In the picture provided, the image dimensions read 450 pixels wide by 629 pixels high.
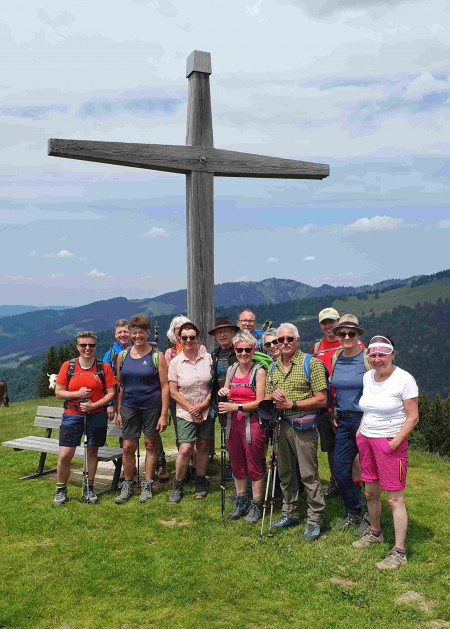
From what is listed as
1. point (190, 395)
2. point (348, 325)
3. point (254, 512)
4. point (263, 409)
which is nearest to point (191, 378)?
point (190, 395)

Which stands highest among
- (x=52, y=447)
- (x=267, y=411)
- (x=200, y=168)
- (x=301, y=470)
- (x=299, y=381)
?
(x=200, y=168)

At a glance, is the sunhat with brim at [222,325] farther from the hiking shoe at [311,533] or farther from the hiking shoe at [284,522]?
the hiking shoe at [311,533]

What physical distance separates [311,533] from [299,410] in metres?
1.49

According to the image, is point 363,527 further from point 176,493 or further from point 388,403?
point 176,493

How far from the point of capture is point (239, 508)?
7320 millimetres

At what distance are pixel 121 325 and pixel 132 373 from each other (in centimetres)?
141

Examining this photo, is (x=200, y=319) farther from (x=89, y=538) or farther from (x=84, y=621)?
(x=84, y=621)

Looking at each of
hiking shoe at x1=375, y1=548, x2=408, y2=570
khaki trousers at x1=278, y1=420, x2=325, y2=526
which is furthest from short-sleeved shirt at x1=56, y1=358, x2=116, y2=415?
hiking shoe at x1=375, y1=548, x2=408, y2=570

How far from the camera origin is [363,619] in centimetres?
483

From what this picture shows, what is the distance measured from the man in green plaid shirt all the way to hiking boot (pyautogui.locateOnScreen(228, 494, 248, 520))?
0.61 meters

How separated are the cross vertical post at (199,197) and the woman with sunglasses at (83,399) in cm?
160

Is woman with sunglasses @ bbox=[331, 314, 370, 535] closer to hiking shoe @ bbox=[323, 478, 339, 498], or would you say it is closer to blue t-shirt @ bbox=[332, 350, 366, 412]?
blue t-shirt @ bbox=[332, 350, 366, 412]

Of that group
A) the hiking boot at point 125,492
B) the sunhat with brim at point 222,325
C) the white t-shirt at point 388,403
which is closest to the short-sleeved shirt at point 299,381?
the white t-shirt at point 388,403

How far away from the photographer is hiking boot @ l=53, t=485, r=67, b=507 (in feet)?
25.9
